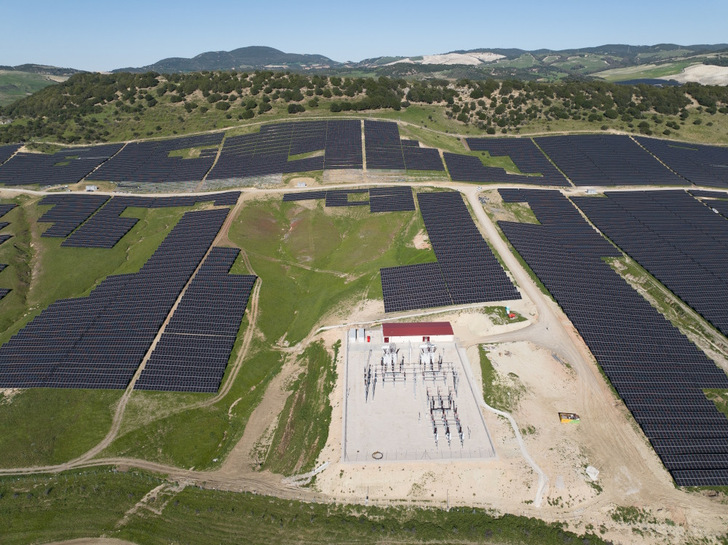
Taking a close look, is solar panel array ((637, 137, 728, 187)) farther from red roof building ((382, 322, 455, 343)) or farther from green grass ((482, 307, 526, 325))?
red roof building ((382, 322, 455, 343))

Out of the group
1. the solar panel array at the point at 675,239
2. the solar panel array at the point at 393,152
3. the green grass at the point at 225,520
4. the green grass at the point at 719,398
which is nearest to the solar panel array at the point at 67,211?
the green grass at the point at 225,520

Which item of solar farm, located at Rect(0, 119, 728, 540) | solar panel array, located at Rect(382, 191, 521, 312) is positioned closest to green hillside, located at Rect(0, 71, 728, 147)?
solar farm, located at Rect(0, 119, 728, 540)

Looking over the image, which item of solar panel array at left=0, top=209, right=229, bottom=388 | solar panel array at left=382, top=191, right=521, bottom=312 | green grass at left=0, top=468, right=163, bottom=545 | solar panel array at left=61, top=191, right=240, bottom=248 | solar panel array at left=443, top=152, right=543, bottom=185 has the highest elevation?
solar panel array at left=443, top=152, right=543, bottom=185

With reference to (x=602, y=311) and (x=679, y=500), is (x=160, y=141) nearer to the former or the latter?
(x=602, y=311)

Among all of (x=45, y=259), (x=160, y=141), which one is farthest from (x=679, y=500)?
(x=160, y=141)

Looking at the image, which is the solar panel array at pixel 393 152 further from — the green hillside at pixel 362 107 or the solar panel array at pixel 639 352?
the solar panel array at pixel 639 352

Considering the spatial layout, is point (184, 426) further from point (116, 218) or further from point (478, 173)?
point (478, 173)
